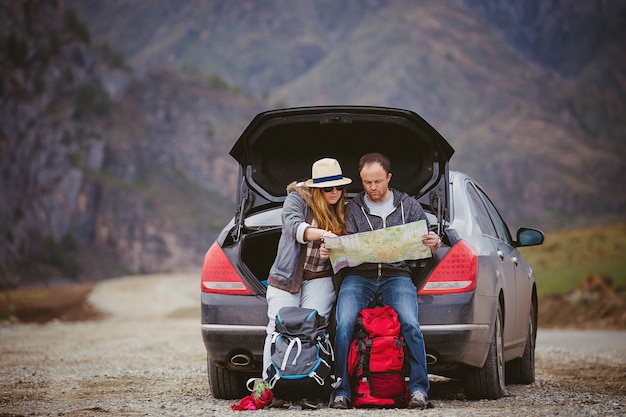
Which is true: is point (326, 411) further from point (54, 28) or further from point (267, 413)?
point (54, 28)

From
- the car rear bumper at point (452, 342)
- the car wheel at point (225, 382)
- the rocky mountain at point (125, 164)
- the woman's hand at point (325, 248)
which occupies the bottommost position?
the car wheel at point (225, 382)

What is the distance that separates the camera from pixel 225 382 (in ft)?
26.7

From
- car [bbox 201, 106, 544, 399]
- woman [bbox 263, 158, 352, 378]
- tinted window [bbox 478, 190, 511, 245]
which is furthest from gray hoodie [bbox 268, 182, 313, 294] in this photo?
tinted window [bbox 478, 190, 511, 245]

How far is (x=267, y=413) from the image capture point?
6836 mm

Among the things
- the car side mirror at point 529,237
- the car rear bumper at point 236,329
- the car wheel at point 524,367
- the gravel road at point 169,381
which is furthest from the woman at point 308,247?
the car wheel at point 524,367

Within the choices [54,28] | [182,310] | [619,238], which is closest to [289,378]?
[182,310]

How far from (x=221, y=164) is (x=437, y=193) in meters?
112

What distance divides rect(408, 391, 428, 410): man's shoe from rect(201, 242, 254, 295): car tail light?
139cm

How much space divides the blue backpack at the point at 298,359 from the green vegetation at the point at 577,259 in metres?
25.1

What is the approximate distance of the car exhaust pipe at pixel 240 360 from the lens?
7535mm

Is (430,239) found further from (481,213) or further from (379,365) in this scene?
(481,213)

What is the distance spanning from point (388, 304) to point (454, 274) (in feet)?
1.62

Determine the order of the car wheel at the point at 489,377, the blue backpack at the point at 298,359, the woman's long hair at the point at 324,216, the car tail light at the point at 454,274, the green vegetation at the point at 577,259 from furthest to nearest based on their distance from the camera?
the green vegetation at the point at 577,259, the car wheel at the point at 489,377, the woman's long hair at the point at 324,216, the car tail light at the point at 454,274, the blue backpack at the point at 298,359

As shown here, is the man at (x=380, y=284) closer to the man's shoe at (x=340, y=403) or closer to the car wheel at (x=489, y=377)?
the man's shoe at (x=340, y=403)
